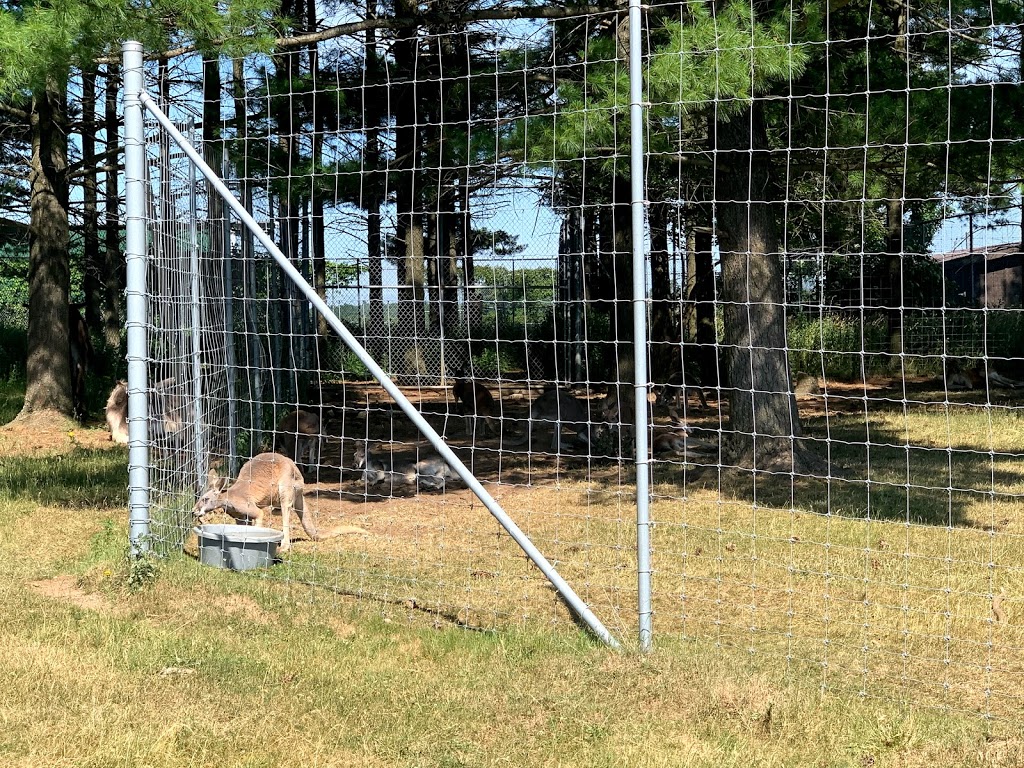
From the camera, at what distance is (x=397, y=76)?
15211mm

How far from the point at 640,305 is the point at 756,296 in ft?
17.7

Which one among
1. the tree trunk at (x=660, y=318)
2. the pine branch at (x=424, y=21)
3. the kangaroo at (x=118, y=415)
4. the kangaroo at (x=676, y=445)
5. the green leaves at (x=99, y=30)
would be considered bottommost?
the kangaroo at (x=676, y=445)

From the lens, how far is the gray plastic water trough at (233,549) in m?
6.68

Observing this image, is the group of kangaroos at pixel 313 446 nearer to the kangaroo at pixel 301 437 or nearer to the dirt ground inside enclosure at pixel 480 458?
the kangaroo at pixel 301 437

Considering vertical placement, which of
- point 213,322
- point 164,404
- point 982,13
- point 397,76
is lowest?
point 164,404

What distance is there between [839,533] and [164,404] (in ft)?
15.7

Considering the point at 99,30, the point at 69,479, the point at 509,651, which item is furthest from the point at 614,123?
the point at 69,479

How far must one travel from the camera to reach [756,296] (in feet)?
33.0

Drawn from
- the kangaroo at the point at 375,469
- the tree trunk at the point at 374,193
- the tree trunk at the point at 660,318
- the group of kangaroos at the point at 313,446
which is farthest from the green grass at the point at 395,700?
the tree trunk at the point at 660,318

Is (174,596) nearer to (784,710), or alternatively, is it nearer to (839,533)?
(784,710)

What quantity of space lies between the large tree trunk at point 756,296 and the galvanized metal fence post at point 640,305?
5069mm

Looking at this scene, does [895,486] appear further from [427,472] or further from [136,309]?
[136,309]

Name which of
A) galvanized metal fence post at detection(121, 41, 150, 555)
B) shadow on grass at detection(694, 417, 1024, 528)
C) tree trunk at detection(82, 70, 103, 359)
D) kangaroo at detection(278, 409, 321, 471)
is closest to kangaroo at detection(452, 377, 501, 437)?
kangaroo at detection(278, 409, 321, 471)

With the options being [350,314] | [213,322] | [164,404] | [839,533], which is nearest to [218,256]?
[213,322]
